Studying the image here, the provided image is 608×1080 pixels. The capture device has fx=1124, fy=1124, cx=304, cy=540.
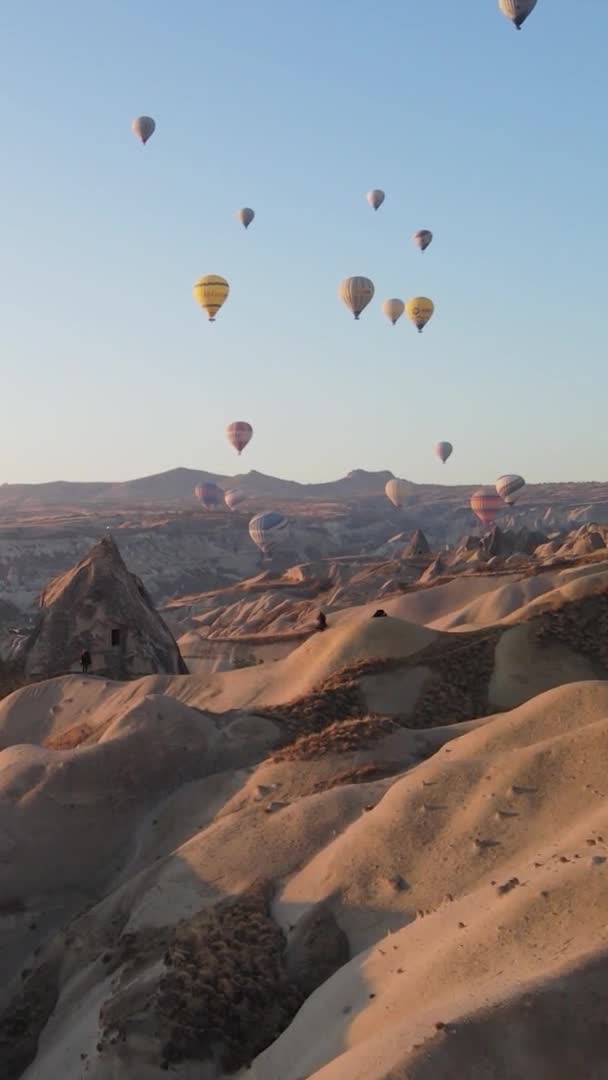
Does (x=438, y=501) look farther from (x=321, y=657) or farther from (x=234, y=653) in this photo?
(x=321, y=657)

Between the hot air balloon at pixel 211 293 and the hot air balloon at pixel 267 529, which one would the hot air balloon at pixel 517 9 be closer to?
the hot air balloon at pixel 211 293

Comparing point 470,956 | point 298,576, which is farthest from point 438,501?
point 470,956

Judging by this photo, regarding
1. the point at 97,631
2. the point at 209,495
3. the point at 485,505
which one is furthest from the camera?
the point at 209,495

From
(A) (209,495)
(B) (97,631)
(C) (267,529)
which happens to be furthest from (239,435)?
(B) (97,631)

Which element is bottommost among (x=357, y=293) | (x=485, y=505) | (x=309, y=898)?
(x=309, y=898)

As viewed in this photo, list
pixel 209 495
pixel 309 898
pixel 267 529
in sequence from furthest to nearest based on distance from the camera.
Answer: pixel 209 495 → pixel 267 529 → pixel 309 898

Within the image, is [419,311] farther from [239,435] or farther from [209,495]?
[209,495]

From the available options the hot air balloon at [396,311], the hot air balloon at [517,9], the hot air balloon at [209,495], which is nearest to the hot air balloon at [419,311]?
the hot air balloon at [396,311]

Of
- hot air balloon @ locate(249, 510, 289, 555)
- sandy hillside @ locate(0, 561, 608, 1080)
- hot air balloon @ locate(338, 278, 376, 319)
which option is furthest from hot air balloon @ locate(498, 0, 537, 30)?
hot air balloon @ locate(249, 510, 289, 555)
